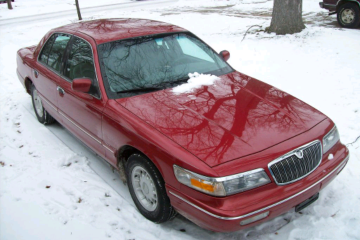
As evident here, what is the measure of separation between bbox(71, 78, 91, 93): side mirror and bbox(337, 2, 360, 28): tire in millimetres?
9619

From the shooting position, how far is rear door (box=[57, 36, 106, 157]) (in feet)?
12.6

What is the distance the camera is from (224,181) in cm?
269

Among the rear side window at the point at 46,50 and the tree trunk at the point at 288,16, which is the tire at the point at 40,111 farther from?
the tree trunk at the point at 288,16

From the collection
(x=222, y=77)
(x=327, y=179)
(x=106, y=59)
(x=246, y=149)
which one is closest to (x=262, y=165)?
(x=246, y=149)

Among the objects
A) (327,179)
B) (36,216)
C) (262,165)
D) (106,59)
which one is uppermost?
(106,59)

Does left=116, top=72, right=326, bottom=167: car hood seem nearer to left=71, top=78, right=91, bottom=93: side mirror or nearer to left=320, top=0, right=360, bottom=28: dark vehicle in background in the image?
left=71, top=78, right=91, bottom=93: side mirror

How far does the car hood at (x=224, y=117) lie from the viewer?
2941 mm

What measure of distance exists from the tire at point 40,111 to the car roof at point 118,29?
126 centimetres

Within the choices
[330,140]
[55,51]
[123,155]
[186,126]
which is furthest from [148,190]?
[55,51]

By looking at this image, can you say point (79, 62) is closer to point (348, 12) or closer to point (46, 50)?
point (46, 50)

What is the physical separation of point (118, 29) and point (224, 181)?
2.63 meters

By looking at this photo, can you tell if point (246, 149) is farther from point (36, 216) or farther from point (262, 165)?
point (36, 216)

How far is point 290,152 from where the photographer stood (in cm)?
296

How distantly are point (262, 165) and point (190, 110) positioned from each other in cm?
95
